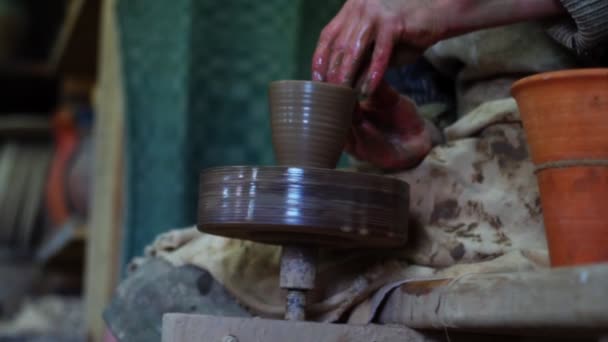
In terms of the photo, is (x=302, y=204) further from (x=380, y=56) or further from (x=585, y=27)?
(x=585, y=27)

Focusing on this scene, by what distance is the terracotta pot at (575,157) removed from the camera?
880 mm

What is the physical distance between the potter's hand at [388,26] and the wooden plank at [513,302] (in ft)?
0.90

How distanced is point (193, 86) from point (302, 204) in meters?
1.10

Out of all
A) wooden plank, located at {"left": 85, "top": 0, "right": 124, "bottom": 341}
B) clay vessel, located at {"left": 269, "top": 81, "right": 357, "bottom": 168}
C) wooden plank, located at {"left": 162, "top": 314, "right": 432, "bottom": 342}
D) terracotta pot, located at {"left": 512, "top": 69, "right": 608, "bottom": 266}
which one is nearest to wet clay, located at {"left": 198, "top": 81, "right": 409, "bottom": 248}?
clay vessel, located at {"left": 269, "top": 81, "right": 357, "bottom": 168}

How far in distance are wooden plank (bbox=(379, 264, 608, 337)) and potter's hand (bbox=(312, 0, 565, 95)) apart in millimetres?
275

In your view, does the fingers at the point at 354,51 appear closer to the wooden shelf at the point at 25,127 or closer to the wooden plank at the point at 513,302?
the wooden plank at the point at 513,302

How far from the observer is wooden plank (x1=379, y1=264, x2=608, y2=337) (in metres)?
0.76

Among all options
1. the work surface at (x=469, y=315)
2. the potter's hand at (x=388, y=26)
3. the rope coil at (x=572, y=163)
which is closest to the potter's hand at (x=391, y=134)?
the potter's hand at (x=388, y=26)

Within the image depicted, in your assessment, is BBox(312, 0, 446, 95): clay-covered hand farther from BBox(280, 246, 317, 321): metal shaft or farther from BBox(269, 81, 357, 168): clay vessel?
BBox(280, 246, 317, 321): metal shaft

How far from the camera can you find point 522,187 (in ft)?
3.82

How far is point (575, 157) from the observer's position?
0.89 m

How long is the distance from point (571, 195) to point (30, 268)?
3.51 metres

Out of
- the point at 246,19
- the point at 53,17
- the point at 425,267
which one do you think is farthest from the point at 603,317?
the point at 53,17

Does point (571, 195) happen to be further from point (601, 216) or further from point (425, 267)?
point (425, 267)
